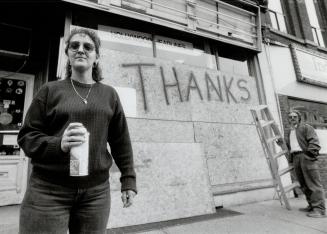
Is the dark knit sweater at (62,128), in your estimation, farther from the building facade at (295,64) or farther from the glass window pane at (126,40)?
the building facade at (295,64)

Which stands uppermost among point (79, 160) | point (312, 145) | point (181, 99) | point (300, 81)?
point (300, 81)

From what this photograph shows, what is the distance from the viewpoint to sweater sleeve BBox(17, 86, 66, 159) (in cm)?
139

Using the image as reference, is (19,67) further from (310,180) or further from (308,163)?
(310,180)

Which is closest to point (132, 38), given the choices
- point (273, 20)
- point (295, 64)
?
point (295, 64)

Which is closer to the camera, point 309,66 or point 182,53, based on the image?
point 182,53

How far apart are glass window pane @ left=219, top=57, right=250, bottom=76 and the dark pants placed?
2680 millimetres

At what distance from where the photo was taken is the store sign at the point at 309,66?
7.40 meters

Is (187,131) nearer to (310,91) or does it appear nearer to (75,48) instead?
(75,48)

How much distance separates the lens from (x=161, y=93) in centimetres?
500

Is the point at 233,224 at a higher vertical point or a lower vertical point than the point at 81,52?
lower

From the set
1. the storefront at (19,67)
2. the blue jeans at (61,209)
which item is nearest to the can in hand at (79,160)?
the blue jeans at (61,209)

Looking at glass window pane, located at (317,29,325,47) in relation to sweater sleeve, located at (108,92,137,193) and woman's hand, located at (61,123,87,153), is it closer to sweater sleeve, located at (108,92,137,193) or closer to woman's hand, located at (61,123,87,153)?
sweater sleeve, located at (108,92,137,193)

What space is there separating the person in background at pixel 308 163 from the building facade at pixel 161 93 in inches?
38.2

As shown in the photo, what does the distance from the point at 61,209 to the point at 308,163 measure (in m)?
4.51
